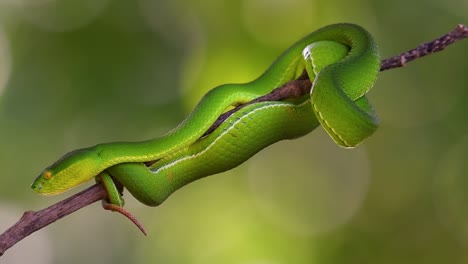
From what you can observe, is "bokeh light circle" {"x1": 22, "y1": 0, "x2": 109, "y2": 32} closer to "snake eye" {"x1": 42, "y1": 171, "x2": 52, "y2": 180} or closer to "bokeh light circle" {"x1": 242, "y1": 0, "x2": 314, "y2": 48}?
"bokeh light circle" {"x1": 242, "y1": 0, "x2": 314, "y2": 48}

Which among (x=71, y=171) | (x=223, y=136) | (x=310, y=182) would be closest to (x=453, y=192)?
(x=310, y=182)

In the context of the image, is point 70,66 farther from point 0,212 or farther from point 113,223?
point 113,223

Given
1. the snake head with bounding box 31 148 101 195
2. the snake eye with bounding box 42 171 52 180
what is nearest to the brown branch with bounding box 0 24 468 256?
the snake head with bounding box 31 148 101 195

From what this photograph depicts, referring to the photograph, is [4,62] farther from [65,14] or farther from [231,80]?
[231,80]

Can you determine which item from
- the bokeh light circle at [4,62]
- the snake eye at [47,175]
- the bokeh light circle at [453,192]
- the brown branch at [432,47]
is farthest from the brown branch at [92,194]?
the bokeh light circle at [4,62]

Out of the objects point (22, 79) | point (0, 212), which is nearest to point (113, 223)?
point (0, 212)
